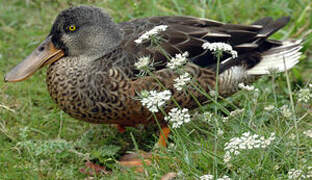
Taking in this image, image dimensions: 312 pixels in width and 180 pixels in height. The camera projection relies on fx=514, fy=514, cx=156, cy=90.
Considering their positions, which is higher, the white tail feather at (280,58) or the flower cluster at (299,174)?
the white tail feather at (280,58)

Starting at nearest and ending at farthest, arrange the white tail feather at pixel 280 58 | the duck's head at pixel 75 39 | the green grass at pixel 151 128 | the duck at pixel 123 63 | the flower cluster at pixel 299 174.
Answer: the flower cluster at pixel 299 174 → the green grass at pixel 151 128 → the duck at pixel 123 63 → the duck's head at pixel 75 39 → the white tail feather at pixel 280 58

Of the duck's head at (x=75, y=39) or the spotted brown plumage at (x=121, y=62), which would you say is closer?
the spotted brown plumage at (x=121, y=62)

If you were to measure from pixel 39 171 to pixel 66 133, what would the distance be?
2.02 ft

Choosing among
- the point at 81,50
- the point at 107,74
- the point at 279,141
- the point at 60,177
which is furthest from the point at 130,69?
the point at 279,141

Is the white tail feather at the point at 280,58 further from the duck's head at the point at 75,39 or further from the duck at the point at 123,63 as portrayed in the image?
the duck's head at the point at 75,39

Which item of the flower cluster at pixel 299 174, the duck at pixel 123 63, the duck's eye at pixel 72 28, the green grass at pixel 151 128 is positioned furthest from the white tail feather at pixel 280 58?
the flower cluster at pixel 299 174

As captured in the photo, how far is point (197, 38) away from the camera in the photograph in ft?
12.8

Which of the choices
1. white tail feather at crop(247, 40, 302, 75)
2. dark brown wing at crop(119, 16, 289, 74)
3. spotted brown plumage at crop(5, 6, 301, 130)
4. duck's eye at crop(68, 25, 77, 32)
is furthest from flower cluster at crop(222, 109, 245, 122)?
duck's eye at crop(68, 25, 77, 32)

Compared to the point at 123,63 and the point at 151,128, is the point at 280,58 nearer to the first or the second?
the point at 151,128

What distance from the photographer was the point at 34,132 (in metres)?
4.25

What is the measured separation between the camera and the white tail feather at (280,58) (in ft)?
13.5

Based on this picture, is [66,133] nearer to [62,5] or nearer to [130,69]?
[130,69]

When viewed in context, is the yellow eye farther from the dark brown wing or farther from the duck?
the dark brown wing

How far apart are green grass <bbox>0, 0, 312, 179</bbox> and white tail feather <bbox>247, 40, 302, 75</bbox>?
216 mm
